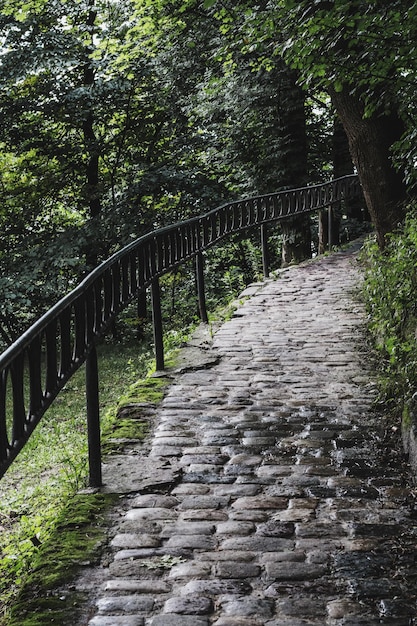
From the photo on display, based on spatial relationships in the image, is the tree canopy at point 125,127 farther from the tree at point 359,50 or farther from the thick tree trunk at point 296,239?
the tree at point 359,50

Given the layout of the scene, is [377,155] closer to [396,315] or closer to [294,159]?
[396,315]

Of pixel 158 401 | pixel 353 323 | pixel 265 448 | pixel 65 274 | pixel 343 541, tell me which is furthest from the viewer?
pixel 65 274

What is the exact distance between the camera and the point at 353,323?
9453mm

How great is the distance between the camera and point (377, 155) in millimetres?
10398

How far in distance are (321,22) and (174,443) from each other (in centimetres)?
448

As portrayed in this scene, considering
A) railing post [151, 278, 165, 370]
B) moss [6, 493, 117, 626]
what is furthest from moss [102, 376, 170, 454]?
moss [6, 493, 117, 626]

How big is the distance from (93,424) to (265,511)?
1261mm

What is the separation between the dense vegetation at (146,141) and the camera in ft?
41.7

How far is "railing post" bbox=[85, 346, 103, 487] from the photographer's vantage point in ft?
15.1

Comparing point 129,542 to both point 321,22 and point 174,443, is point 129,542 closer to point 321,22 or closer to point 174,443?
point 174,443

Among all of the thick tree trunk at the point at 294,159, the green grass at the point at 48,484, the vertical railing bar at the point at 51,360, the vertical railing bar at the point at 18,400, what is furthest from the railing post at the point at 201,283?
the thick tree trunk at the point at 294,159

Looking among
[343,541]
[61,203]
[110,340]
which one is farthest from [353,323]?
[61,203]

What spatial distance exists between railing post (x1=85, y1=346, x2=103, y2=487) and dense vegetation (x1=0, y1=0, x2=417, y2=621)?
17.3 ft

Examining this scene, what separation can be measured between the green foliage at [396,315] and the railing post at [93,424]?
7.36ft
